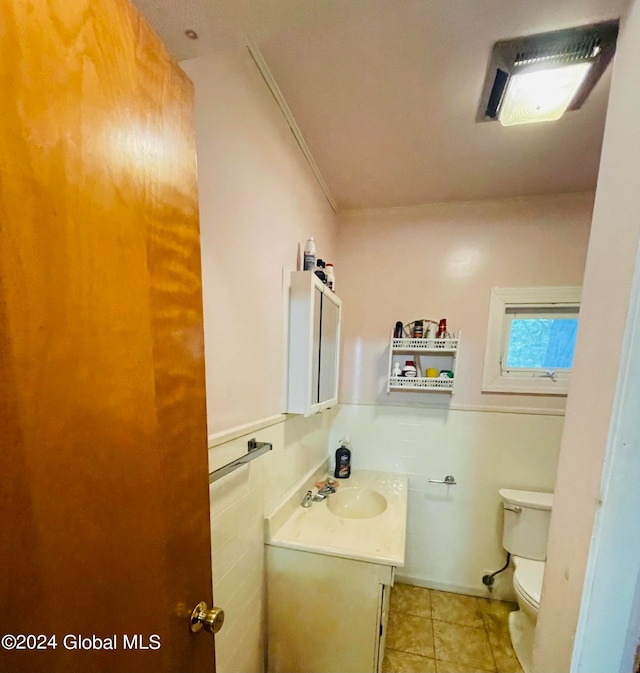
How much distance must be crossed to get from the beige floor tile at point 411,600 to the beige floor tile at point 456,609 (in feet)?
0.13

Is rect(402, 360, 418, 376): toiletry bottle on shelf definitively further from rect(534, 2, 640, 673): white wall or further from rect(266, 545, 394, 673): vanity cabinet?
rect(534, 2, 640, 673): white wall

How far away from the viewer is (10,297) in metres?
0.31

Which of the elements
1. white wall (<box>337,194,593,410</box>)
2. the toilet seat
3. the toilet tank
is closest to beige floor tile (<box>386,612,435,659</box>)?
the toilet seat

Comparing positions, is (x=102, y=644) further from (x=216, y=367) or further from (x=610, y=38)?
(x=610, y=38)

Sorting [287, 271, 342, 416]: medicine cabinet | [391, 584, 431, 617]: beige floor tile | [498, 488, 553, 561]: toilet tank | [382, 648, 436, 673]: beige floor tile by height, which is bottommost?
[391, 584, 431, 617]: beige floor tile

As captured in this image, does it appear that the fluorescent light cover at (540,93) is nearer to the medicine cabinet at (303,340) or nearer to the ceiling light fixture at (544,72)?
the ceiling light fixture at (544,72)

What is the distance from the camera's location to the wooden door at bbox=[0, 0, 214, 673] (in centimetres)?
31

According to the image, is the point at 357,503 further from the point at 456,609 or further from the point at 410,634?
the point at 456,609

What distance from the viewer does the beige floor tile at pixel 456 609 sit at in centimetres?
172

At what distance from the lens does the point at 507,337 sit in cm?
188

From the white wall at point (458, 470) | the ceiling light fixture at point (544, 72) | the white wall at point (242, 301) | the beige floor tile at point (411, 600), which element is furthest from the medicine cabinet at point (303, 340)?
the beige floor tile at point (411, 600)

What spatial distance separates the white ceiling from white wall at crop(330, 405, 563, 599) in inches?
56.6

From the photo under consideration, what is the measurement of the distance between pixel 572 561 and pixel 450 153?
1644mm

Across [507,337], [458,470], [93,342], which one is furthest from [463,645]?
[93,342]
